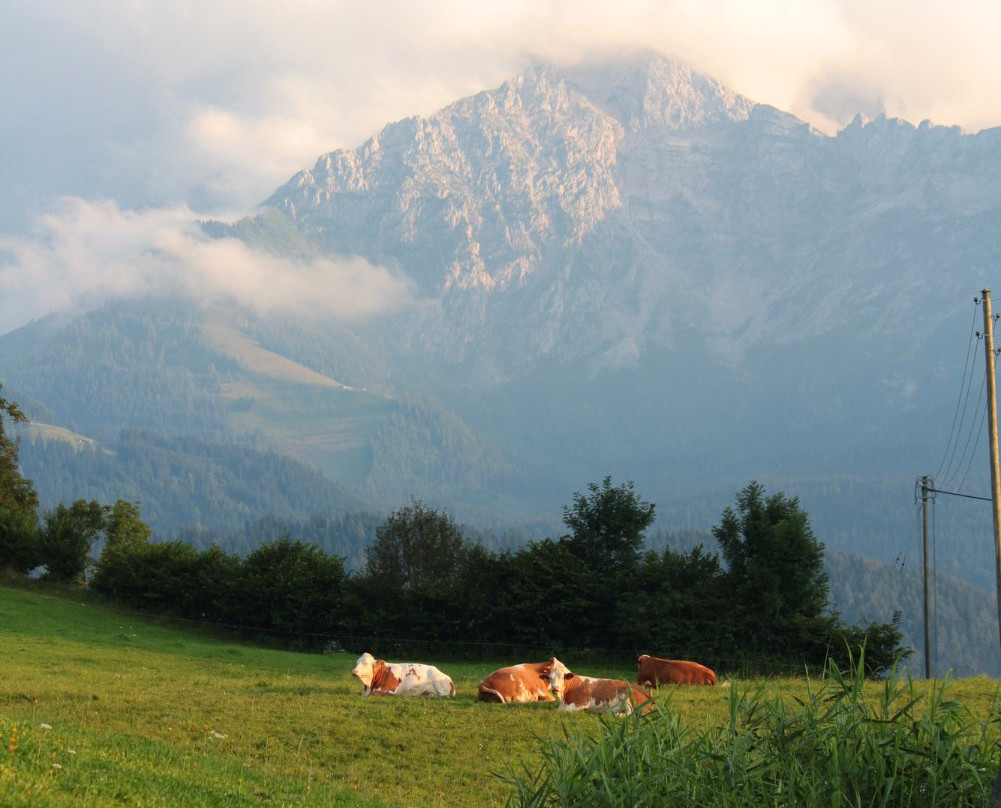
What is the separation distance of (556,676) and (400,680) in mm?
4028

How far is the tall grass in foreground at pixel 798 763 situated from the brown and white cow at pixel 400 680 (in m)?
15.0

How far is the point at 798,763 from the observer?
11.3 meters

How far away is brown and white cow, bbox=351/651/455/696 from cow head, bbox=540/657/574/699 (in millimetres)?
2442

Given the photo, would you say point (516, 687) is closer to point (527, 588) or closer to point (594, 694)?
point (594, 694)

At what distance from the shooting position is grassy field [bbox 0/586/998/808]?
13.2 meters

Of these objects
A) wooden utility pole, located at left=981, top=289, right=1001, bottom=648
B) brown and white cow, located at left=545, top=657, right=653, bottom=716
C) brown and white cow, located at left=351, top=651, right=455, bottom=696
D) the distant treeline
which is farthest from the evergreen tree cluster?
brown and white cow, located at left=351, top=651, right=455, bottom=696

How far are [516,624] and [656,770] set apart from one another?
3461 cm

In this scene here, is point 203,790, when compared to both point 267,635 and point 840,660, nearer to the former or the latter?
point 840,660

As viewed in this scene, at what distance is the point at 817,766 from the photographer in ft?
37.2

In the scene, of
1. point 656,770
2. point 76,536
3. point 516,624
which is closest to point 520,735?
point 656,770

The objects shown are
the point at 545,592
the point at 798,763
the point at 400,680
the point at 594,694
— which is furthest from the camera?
the point at 545,592

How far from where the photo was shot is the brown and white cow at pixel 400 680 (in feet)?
88.0

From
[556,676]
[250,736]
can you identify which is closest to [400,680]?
[556,676]

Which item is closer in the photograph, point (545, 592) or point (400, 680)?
point (400, 680)
